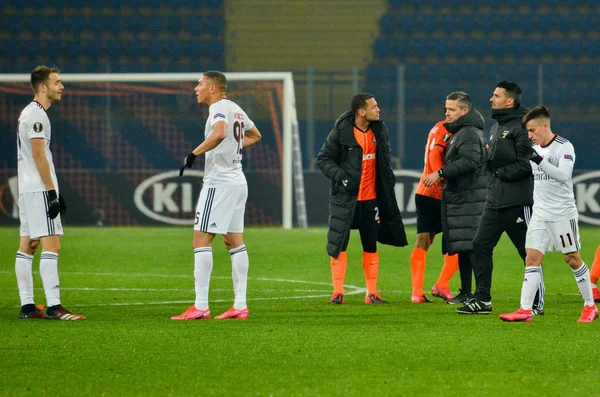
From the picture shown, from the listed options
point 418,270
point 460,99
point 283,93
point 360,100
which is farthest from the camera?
point 283,93

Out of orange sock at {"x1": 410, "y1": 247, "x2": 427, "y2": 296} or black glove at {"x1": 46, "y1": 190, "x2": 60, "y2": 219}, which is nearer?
black glove at {"x1": 46, "y1": 190, "x2": 60, "y2": 219}

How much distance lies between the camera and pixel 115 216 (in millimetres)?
20094

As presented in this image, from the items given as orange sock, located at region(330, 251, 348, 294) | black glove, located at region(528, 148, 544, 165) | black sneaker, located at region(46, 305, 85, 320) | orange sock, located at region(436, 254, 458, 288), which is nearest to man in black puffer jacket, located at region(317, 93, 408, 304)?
orange sock, located at region(330, 251, 348, 294)

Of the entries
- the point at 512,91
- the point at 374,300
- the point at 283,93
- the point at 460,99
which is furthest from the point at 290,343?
the point at 283,93

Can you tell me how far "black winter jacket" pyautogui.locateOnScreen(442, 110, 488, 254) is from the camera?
8719mm

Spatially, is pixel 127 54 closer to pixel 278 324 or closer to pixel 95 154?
pixel 95 154

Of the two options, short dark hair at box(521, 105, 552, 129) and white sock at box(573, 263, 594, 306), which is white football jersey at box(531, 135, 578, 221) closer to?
short dark hair at box(521, 105, 552, 129)

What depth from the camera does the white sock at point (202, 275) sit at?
778cm

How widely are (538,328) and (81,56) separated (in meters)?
Result: 18.7

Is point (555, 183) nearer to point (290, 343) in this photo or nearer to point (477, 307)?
point (477, 307)

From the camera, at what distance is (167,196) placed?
20.1 m

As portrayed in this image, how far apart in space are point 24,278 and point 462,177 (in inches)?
138

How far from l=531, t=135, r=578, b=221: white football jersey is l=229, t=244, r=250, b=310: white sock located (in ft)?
6.92

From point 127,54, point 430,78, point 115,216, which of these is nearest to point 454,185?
point 115,216
